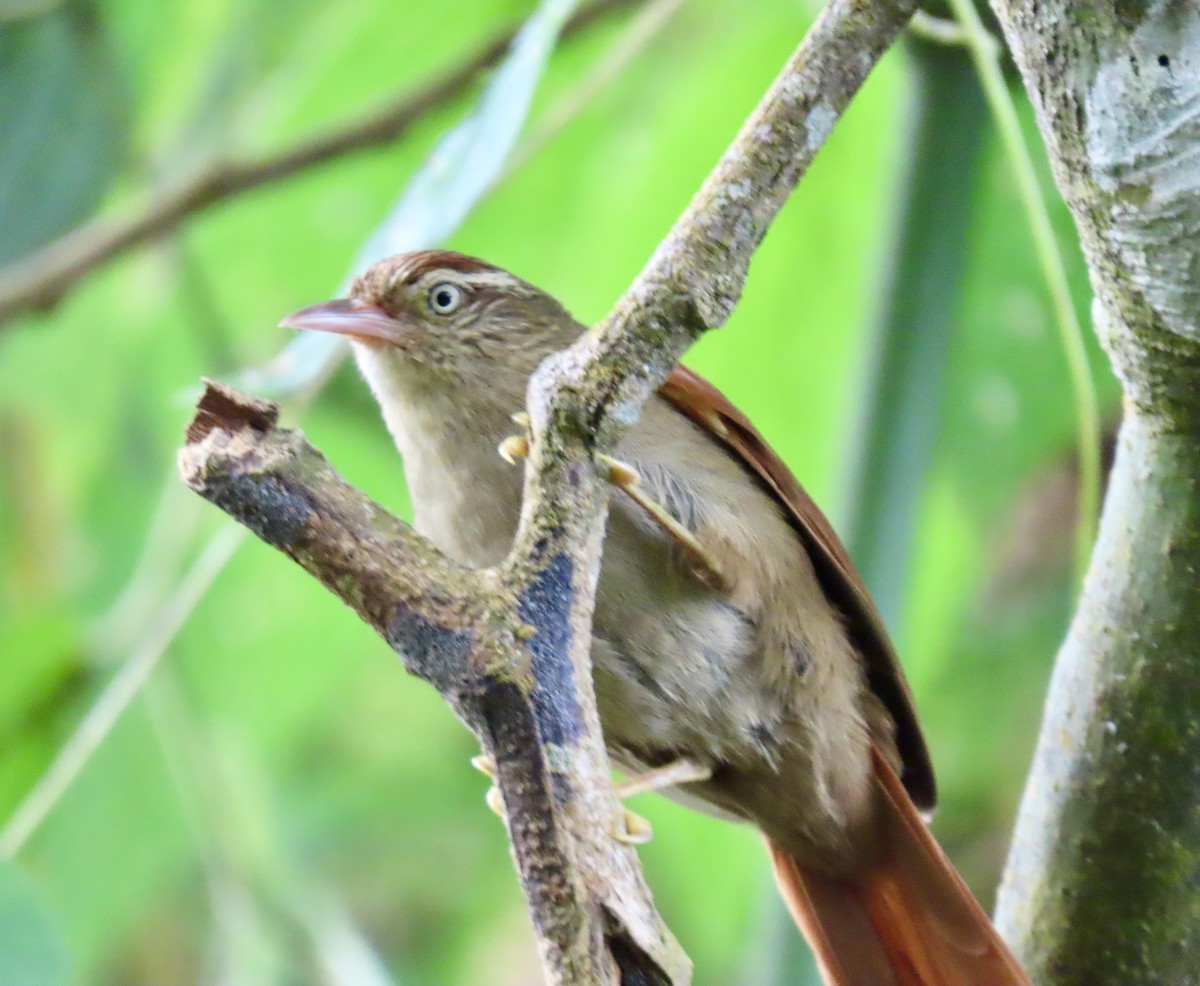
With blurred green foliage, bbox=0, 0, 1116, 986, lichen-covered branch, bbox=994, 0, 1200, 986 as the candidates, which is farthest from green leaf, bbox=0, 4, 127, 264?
lichen-covered branch, bbox=994, 0, 1200, 986

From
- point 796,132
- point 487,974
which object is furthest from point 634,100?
point 487,974

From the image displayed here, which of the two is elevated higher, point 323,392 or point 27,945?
point 323,392

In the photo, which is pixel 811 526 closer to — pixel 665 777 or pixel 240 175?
pixel 665 777

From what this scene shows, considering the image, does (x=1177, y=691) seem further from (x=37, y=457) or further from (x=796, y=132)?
(x=37, y=457)

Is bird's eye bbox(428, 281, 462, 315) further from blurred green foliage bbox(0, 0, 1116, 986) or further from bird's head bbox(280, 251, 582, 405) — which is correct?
blurred green foliage bbox(0, 0, 1116, 986)

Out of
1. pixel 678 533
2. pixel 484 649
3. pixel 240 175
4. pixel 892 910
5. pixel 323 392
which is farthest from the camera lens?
pixel 323 392

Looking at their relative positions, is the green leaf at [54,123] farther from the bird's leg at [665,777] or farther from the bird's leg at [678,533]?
the bird's leg at [665,777]

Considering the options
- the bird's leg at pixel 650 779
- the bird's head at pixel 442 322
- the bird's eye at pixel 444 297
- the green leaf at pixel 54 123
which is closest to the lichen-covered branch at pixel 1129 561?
the bird's leg at pixel 650 779

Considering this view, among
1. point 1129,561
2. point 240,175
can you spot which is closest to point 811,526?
point 1129,561
